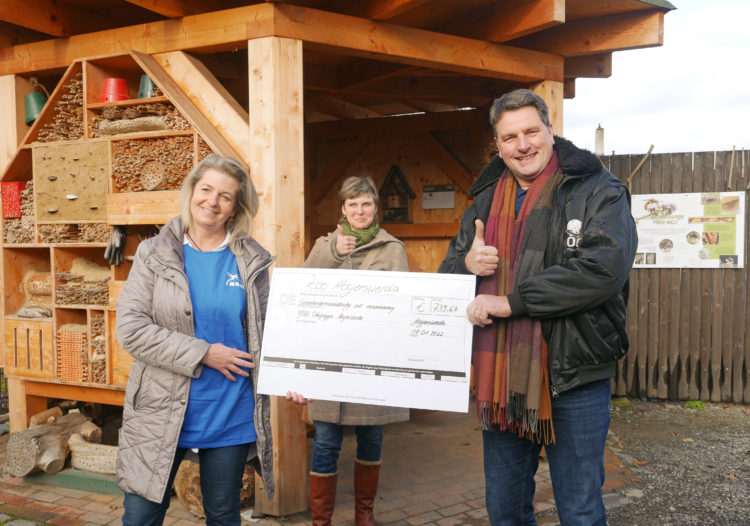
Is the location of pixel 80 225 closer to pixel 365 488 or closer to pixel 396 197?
pixel 365 488

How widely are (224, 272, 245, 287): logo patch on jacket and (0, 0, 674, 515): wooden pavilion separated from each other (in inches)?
58.7

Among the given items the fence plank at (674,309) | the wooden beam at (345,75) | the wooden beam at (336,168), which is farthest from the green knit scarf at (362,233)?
the wooden beam at (336,168)

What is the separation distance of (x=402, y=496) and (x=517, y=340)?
271 centimetres

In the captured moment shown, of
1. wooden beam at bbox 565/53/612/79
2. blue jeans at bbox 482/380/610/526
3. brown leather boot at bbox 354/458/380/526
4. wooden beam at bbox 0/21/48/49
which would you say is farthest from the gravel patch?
wooden beam at bbox 0/21/48/49

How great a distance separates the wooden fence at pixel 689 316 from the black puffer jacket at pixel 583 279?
18.6ft

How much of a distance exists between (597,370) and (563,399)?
0.17m

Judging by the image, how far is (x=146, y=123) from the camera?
15.4 feet

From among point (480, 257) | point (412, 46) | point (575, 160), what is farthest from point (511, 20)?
point (480, 257)

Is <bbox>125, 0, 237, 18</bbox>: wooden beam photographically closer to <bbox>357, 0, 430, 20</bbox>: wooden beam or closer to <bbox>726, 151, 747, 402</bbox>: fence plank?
<bbox>357, 0, 430, 20</bbox>: wooden beam

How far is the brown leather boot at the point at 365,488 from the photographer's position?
157 inches

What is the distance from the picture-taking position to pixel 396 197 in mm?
8867

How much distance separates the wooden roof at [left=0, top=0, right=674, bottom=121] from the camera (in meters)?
4.52

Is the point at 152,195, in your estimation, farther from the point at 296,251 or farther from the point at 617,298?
the point at 617,298

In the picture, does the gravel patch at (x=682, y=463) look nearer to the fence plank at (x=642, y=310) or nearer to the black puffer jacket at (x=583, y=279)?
the fence plank at (x=642, y=310)
